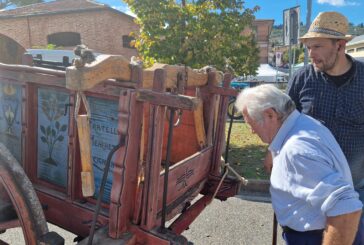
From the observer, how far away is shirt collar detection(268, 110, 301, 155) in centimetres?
179

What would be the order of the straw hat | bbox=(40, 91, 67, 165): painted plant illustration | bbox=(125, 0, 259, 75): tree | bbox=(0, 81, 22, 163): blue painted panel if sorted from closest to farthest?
→ bbox=(40, 91, 67, 165): painted plant illustration → bbox=(0, 81, 22, 163): blue painted panel → the straw hat → bbox=(125, 0, 259, 75): tree

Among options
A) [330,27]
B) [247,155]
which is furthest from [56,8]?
[330,27]

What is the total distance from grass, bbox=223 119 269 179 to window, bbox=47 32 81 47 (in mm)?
15901

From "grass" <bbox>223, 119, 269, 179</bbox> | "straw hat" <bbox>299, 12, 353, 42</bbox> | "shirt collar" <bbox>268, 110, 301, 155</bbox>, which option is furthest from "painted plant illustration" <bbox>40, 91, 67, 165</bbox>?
"grass" <bbox>223, 119, 269, 179</bbox>

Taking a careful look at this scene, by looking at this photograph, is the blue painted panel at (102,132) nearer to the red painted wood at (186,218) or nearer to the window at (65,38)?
the red painted wood at (186,218)

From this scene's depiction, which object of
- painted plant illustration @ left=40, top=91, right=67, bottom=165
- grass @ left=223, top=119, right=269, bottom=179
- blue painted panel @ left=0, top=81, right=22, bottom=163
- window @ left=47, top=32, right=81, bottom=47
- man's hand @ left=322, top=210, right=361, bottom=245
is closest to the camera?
man's hand @ left=322, top=210, right=361, bottom=245

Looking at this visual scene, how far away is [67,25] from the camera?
68.3 ft

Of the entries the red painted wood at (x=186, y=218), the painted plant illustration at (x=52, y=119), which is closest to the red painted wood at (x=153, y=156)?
the red painted wood at (x=186, y=218)

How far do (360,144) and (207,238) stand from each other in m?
1.84

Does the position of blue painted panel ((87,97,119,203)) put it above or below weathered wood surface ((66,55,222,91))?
below

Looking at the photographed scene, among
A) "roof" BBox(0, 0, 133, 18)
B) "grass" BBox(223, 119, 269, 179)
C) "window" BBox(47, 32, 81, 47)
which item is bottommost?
"grass" BBox(223, 119, 269, 179)

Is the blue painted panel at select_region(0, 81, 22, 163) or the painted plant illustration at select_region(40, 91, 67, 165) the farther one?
the blue painted panel at select_region(0, 81, 22, 163)

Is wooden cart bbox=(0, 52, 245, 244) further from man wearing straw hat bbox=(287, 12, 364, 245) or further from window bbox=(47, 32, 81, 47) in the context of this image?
window bbox=(47, 32, 81, 47)

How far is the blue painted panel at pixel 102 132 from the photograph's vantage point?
181 centimetres
